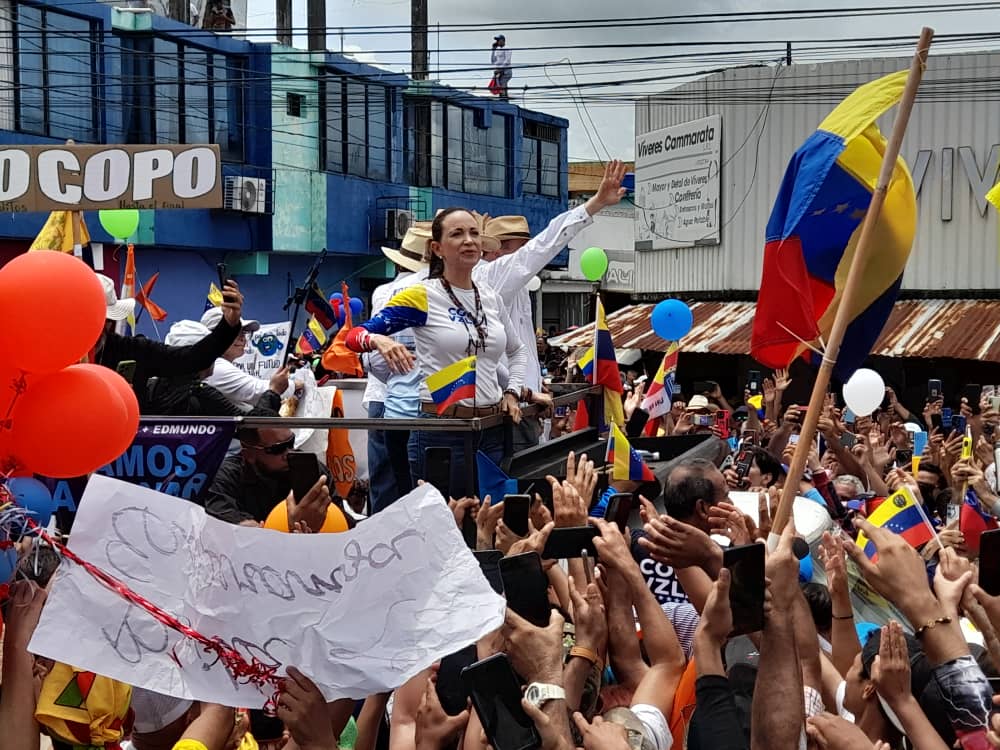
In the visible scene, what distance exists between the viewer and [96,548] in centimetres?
311

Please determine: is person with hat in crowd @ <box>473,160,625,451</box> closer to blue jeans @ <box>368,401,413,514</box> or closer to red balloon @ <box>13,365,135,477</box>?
blue jeans @ <box>368,401,413,514</box>

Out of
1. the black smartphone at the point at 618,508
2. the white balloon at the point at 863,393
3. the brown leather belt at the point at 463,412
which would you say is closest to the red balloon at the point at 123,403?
the black smartphone at the point at 618,508

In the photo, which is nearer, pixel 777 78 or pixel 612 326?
pixel 777 78

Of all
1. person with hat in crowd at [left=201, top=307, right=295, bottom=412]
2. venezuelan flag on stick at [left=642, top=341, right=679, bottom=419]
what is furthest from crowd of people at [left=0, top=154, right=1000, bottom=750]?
venezuelan flag on stick at [left=642, top=341, right=679, bottom=419]

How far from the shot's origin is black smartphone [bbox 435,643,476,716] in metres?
3.08

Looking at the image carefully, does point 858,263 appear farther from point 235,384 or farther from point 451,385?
point 235,384

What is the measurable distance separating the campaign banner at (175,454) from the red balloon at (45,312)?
1404mm

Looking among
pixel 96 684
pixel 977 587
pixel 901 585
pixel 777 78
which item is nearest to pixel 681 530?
pixel 901 585

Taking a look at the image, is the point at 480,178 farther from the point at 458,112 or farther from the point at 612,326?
the point at 612,326

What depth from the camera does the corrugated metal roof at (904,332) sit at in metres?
15.3

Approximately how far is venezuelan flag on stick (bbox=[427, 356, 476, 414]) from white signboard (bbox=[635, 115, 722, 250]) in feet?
48.8

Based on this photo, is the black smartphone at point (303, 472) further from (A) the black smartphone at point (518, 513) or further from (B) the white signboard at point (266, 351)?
(B) the white signboard at point (266, 351)

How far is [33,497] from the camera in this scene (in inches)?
163

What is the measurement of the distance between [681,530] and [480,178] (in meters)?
29.8
